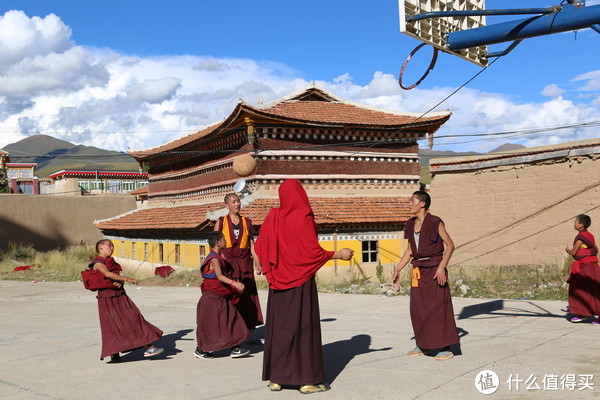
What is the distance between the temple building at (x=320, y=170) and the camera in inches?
841

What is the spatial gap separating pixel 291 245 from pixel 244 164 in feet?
48.6

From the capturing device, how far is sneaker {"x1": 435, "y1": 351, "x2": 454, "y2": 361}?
7.30 metres

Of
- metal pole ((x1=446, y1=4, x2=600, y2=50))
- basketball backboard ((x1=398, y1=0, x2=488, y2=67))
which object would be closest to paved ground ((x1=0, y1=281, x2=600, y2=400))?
Result: metal pole ((x1=446, y1=4, x2=600, y2=50))

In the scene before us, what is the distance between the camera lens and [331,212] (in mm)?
21359

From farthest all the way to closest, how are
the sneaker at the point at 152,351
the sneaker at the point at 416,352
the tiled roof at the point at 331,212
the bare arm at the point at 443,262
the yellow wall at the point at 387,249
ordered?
1. the yellow wall at the point at 387,249
2. the tiled roof at the point at 331,212
3. the sneaker at the point at 152,351
4. the sneaker at the point at 416,352
5. the bare arm at the point at 443,262

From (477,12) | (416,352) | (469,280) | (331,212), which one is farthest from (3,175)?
(416,352)

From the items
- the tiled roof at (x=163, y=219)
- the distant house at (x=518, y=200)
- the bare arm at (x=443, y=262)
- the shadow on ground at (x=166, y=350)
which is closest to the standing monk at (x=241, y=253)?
the shadow on ground at (x=166, y=350)

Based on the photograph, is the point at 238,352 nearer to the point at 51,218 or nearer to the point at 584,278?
the point at 584,278

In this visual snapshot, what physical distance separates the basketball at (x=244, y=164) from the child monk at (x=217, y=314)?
12957mm

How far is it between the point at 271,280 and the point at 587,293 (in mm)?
5172

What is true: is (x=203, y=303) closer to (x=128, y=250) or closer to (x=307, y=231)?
(x=307, y=231)

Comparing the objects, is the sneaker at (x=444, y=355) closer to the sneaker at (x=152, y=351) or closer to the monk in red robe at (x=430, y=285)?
the monk in red robe at (x=430, y=285)

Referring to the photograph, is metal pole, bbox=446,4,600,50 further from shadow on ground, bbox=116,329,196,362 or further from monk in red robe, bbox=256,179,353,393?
shadow on ground, bbox=116,329,196,362

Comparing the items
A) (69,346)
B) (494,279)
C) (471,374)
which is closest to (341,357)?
(471,374)
